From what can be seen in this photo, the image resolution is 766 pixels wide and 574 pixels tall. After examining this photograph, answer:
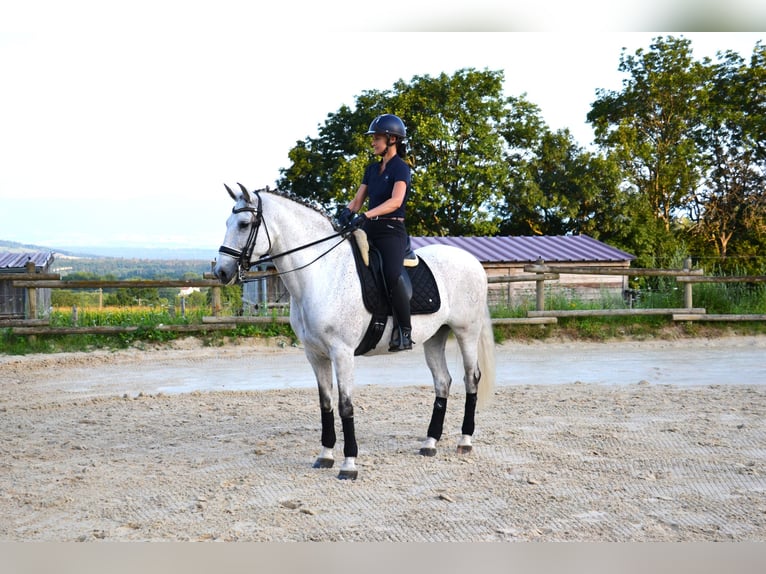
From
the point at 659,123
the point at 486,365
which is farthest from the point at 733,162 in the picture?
the point at 486,365

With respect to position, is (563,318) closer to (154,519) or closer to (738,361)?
(738,361)

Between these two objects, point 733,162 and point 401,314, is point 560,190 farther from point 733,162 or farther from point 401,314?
point 401,314

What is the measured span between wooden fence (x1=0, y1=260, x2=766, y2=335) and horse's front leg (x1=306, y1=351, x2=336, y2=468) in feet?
25.9

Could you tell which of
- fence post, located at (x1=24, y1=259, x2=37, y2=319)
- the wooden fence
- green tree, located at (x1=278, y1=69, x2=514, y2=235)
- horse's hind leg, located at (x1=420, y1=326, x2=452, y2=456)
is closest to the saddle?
horse's hind leg, located at (x1=420, y1=326, x2=452, y2=456)

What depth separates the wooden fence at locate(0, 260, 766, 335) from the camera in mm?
12633

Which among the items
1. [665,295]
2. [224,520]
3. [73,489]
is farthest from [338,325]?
[665,295]

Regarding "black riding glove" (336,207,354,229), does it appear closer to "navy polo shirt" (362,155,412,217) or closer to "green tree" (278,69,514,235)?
"navy polo shirt" (362,155,412,217)

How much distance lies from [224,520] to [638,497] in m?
2.37

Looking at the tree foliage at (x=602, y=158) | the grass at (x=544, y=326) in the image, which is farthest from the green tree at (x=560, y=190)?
the grass at (x=544, y=326)

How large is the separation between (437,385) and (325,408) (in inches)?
39.7

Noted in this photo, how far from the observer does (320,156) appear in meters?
29.3

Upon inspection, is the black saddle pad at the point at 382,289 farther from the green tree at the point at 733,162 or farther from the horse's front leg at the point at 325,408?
the green tree at the point at 733,162

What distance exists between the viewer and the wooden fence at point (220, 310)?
1263 cm

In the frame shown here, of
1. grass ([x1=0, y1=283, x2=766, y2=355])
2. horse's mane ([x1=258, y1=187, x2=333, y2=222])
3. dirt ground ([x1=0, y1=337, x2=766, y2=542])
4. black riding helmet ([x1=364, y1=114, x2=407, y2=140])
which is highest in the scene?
black riding helmet ([x1=364, y1=114, x2=407, y2=140])
